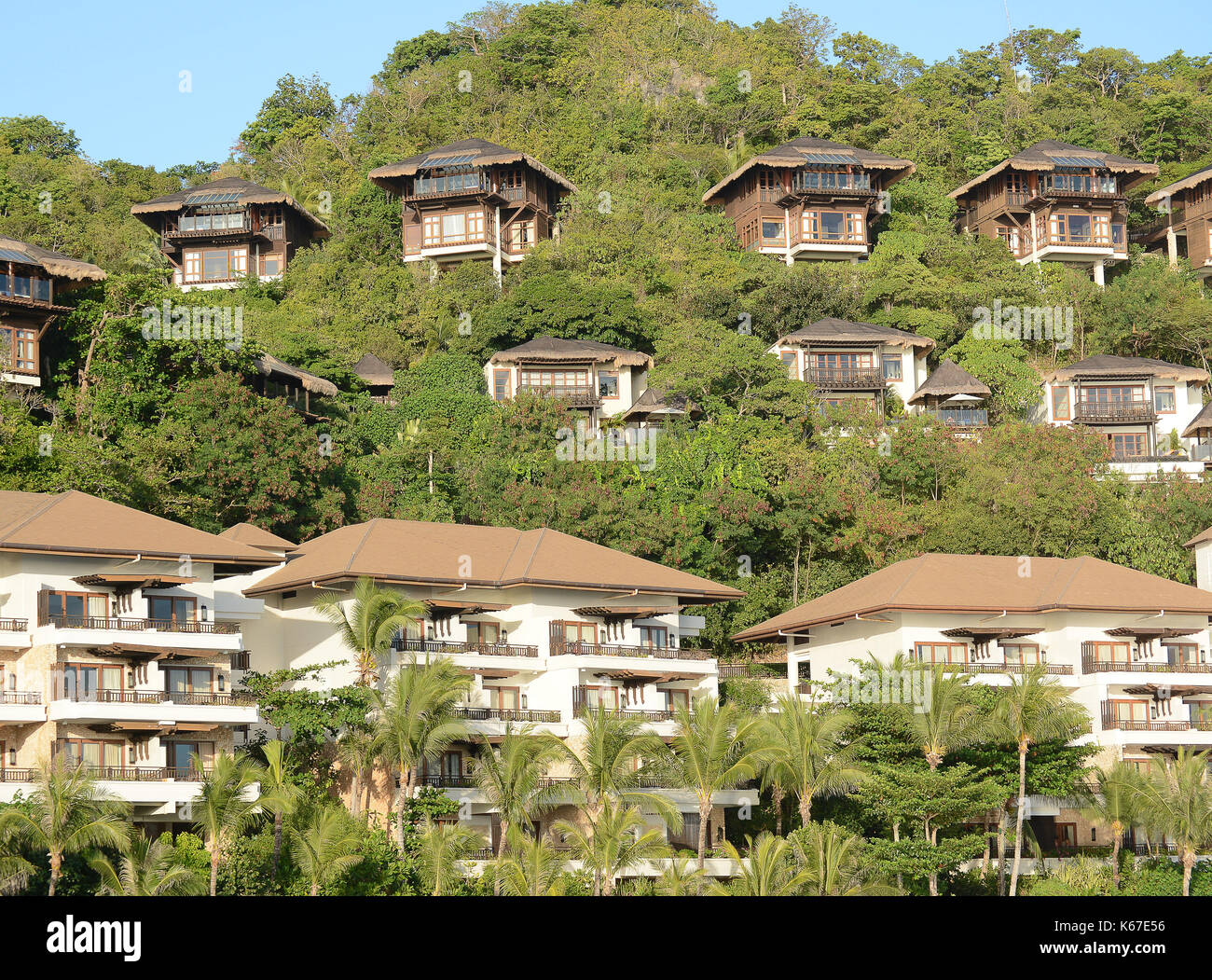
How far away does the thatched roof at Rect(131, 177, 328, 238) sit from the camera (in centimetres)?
8069

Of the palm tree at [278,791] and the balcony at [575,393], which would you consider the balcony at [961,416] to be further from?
the palm tree at [278,791]

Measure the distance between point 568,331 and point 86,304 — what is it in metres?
20.8

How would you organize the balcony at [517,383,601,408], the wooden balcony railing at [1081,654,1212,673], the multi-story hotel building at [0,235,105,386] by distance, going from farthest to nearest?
the balcony at [517,383,601,408]
the multi-story hotel building at [0,235,105,386]
the wooden balcony railing at [1081,654,1212,673]

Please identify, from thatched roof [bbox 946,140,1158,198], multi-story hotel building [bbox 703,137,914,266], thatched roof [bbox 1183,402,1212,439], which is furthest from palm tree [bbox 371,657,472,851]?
thatched roof [bbox 946,140,1158,198]

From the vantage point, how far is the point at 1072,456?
2306 inches

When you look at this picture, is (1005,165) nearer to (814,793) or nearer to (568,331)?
(568,331)

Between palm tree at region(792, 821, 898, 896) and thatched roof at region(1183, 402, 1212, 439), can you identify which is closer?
palm tree at region(792, 821, 898, 896)

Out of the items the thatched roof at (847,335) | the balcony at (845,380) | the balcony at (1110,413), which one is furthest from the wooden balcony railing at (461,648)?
the balcony at (1110,413)

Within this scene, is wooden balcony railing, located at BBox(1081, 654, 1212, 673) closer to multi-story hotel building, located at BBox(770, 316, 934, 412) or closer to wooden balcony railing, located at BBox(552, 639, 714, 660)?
wooden balcony railing, located at BBox(552, 639, 714, 660)

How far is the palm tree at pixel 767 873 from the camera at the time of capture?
3816cm

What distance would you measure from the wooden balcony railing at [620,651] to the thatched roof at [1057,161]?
142 feet

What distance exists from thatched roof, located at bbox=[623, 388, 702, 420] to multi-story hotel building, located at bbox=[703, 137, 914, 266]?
17356 millimetres
